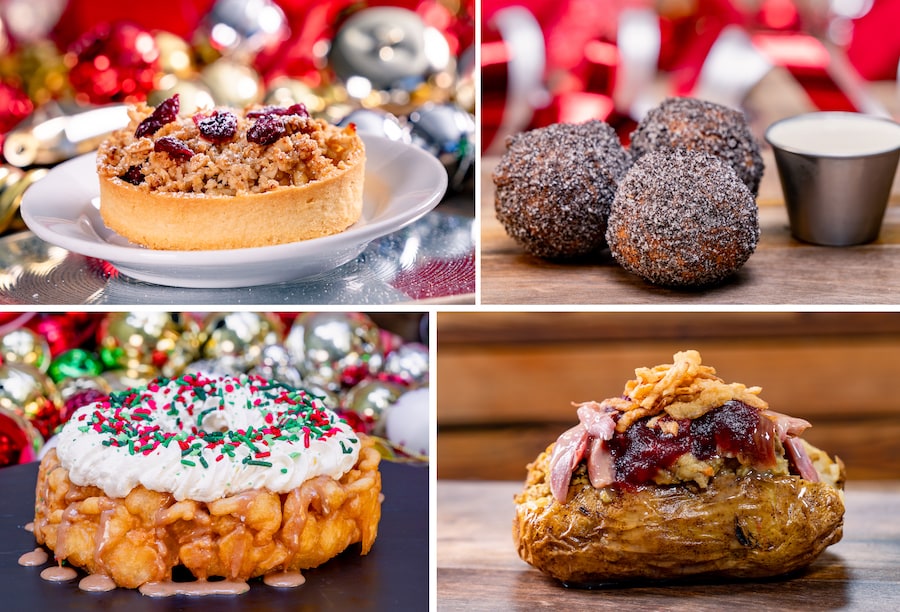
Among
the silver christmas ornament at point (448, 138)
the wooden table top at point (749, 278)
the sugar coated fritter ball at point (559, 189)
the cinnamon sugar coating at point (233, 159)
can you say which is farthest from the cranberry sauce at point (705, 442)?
the silver christmas ornament at point (448, 138)

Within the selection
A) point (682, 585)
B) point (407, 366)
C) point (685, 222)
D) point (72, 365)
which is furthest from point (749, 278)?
point (72, 365)

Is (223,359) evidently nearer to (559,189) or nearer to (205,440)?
(205,440)

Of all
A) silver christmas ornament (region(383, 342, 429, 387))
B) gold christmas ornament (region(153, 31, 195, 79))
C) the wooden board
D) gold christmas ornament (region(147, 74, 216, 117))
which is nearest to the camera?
gold christmas ornament (region(147, 74, 216, 117))

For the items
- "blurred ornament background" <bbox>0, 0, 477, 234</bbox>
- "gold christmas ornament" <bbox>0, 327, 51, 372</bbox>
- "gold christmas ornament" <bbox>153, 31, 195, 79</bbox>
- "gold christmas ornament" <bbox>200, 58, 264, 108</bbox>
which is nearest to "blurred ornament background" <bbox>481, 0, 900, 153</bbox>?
"blurred ornament background" <bbox>0, 0, 477, 234</bbox>

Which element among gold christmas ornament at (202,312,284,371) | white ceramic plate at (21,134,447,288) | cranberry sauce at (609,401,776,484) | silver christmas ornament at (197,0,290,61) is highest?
silver christmas ornament at (197,0,290,61)

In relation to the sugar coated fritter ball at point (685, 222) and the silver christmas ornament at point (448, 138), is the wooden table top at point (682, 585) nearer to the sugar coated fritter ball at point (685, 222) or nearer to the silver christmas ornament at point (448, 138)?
the sugar coated fritter ball at point (685, 222)

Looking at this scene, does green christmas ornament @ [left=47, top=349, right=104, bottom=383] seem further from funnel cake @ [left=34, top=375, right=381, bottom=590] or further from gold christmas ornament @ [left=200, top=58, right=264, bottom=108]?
gold christmas ornament @ [left=200, top=58, right=264, bottom=108]

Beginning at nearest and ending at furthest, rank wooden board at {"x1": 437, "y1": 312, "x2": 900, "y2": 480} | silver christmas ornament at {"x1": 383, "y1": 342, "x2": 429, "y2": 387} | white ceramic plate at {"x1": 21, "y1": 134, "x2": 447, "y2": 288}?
white ceramic plate at {"x1": 21, "y1": 134, "x2": 447, "y2": 288}
silver christmas ornament at {"x1": 383, "y1": 342, "x2": 429, "y2": 387}
wooden board at {"x1": 437, "y1": 312, "x2": 900, "y2": 480}
